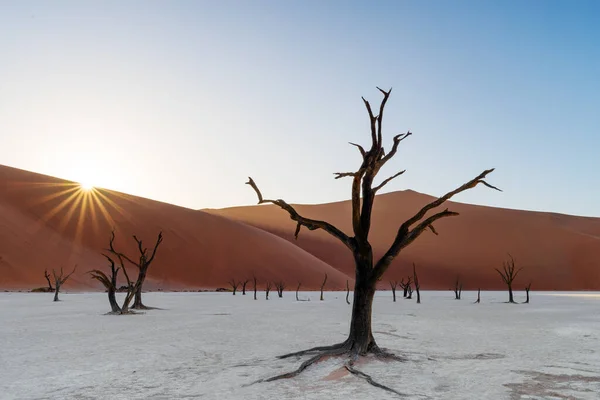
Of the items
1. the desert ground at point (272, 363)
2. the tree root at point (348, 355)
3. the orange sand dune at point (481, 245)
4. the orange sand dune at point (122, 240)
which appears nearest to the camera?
the desert ground at point (272, 363)

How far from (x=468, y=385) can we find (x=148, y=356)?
22.5 feet

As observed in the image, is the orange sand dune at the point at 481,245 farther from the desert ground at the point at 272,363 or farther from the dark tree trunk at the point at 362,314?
the dark tree trunk at the point at 362,314

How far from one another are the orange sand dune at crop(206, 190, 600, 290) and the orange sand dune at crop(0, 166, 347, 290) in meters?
18.2

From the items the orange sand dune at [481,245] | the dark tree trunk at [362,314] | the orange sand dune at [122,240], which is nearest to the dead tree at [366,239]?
the dark tree trunk at [362,314]

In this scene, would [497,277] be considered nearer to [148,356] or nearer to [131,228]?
[131,228]

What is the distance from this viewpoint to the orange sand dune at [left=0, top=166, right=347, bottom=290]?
225ft

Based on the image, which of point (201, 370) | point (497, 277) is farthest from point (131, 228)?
point (201, 370)

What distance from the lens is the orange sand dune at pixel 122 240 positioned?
68.6m

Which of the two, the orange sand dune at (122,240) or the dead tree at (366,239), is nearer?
the dead tree at (366,239)

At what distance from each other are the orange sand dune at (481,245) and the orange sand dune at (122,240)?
18.2 meters

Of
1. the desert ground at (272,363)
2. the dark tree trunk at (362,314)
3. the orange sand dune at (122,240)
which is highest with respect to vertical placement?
the orange sand dune at (122,240)

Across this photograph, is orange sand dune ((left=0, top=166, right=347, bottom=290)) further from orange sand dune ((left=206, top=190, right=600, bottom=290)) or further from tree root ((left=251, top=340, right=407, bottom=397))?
tree root ((left=251, top=340, right=407, bottom=397))

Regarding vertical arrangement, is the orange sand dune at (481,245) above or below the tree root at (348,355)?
above

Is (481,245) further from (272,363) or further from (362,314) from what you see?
(272,363)
